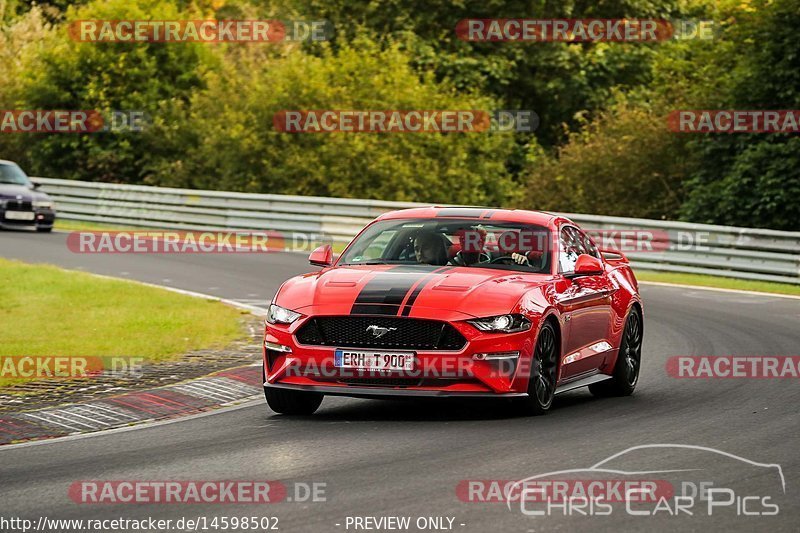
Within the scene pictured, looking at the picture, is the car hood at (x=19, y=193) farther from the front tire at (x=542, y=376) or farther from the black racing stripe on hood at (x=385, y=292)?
the front tire at (x=542, y=376)

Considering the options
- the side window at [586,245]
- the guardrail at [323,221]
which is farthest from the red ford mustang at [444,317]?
the guardrail at [323,221]

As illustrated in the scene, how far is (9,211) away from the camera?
102 feet

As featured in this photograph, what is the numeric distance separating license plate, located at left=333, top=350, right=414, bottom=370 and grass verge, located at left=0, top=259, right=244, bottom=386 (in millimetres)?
3402

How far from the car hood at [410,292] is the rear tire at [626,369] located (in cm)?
168

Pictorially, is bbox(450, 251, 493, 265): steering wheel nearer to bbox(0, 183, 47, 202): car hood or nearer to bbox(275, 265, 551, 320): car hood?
bbox(275, 265, 551, 320): car hood

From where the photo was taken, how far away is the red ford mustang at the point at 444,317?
10.6 meters

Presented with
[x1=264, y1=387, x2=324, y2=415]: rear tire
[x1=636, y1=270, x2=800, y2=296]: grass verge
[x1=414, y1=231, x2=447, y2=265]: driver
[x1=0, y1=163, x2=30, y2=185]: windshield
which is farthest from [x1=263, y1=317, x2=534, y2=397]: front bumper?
[x1=0, y1=163, x2=30, y2=185]: windshield

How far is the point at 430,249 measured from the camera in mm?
11945

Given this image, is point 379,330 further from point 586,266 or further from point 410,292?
point 586,266

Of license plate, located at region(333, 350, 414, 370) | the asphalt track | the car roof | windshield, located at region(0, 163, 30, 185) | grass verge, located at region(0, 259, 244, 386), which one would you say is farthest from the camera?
windshield, located at region(0, 163, 30, 185)

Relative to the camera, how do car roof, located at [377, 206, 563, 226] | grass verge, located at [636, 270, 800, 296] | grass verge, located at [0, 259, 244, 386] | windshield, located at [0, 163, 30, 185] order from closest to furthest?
car roof, located at [377, 206, 563, 226] → grass verge, located at [0, 259, 244, 386] → grass verge, located at [636, 270, 800, 296] → windshield, located at [0, 163, 30, 185]

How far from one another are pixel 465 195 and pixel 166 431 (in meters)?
27.0

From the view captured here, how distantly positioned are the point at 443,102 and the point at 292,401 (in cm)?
2757

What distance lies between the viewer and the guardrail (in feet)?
82.6
